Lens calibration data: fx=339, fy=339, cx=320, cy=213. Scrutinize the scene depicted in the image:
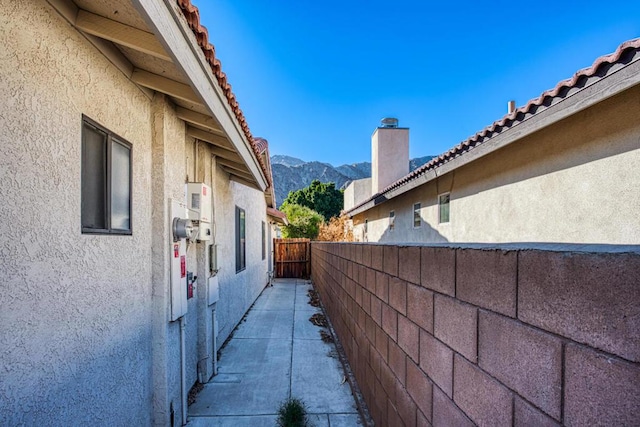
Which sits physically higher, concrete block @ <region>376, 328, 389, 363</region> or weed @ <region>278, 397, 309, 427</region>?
concrete block @ <region>376, 328, 389, 363</region>

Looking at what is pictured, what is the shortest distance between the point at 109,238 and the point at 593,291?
2.82 m

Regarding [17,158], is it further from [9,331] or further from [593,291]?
[593,291]

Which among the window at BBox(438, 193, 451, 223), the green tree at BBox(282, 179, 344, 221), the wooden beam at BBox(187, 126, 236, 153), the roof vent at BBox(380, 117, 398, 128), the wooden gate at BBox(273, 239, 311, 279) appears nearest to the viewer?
the wooden beam at BBox(187, 126, 236, 153)

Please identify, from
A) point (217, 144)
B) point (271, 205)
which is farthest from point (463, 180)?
point (271, 205)

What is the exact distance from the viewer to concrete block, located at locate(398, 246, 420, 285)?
7.10 ft

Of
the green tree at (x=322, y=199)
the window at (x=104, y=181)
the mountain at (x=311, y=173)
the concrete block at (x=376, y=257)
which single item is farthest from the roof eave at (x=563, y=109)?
the mountain at (x=311, y=173)

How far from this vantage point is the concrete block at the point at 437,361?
65.7 inches

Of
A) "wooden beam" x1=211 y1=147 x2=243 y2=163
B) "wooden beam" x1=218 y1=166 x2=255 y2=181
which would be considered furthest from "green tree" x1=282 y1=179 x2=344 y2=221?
"wooden beam" x1=211 y1=147 x2=243 y2=163

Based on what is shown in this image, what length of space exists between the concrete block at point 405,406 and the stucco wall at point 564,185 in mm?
2822

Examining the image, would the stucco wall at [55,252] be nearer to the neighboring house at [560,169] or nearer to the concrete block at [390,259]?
the concrete block at [390,259]

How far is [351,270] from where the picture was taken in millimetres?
4602

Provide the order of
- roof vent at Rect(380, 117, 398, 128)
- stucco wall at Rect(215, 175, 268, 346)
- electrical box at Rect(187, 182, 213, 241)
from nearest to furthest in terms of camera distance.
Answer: electrical box at Rect(187, 182, 213, 241)
stucco wall at Rect(215, 175, 268, 346)
roof vent at Rect(380, 117, 398, 128)

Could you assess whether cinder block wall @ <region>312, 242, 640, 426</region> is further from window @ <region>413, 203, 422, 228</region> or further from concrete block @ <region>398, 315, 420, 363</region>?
window @ <region>413, 203, 422, 228</region>

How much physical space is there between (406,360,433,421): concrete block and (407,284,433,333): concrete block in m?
0.29
